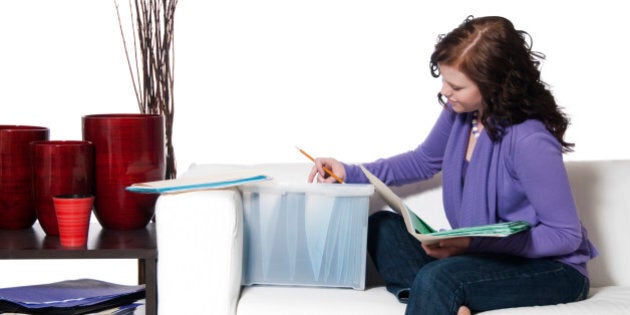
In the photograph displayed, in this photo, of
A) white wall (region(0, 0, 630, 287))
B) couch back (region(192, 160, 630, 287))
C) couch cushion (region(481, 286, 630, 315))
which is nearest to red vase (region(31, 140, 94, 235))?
couch back (region(192, 160, 630, 287))

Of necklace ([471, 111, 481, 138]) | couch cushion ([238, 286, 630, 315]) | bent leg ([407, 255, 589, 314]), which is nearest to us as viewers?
bent leg ([407, 255, 589, 314])

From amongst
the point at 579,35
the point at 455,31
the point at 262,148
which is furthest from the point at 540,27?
the point at 455,31

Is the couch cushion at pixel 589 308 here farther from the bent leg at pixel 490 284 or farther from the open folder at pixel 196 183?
the open folder at pixel 196 183

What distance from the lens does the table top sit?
2623 mm

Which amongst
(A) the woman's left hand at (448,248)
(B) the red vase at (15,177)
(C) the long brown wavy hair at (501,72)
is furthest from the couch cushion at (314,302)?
(B) the red vase at (15,177)

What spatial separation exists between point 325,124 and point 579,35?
1039mm

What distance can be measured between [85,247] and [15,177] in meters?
0.35

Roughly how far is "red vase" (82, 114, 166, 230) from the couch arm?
0.82ft

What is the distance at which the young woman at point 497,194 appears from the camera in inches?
98.4

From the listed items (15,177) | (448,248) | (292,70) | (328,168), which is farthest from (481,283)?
(292,70)

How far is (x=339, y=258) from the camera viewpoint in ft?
9.22

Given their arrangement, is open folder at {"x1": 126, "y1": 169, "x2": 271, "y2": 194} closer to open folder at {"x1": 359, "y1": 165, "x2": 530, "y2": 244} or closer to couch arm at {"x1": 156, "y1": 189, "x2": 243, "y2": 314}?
couch arm at {"x1": 156, "y1": 189, "x2": 243, "y2": 314}

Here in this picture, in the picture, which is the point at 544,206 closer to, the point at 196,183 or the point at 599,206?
the point at 599,206

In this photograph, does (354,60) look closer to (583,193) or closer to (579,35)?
(579,35)
